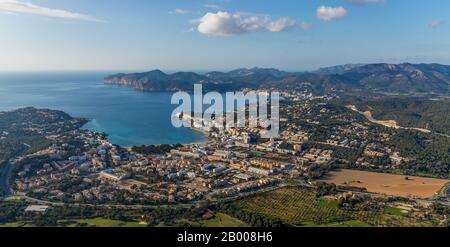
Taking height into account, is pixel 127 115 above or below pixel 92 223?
above

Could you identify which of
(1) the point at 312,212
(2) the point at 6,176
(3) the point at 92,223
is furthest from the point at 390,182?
(2) the point at 6,176

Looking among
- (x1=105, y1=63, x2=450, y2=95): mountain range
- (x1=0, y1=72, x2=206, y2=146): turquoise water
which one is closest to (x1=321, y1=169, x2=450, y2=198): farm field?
(x1=0, y1=72, x2=206, y2=146): turquoise water

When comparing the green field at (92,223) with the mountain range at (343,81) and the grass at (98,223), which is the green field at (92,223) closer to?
the grass at (98,223)

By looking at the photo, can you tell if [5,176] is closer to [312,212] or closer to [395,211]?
[312,212]

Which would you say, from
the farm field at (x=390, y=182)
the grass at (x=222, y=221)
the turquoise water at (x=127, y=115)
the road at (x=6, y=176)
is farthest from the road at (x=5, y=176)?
the farm field at (x=390, y=182)

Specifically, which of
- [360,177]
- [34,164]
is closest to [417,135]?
[360,177]

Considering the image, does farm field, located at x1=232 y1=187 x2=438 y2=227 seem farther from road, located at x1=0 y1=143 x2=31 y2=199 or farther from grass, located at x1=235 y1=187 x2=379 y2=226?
road, located at x1=0 y1=143 x2=31 y2=199
